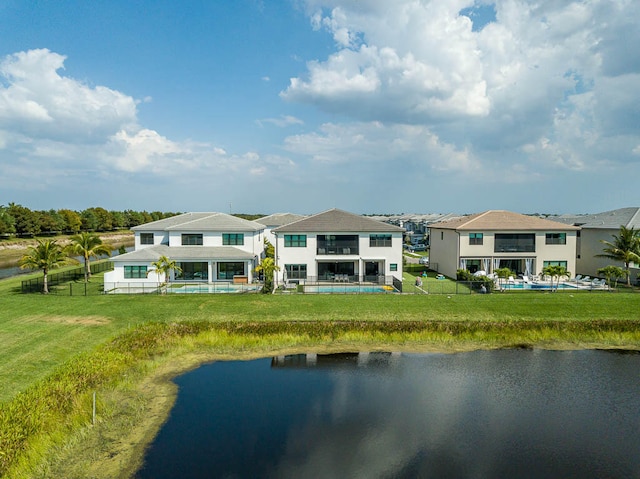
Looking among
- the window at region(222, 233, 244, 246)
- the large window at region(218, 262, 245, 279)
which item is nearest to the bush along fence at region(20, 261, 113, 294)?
the large window at region(218, 262, 245, 279)

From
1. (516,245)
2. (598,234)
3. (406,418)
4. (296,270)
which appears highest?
(598,234)

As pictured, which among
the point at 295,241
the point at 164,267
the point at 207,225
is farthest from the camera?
the point at 207,225

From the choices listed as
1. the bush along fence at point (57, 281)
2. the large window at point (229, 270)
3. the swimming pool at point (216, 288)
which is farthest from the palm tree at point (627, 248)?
the bush along fence at point (57, 281)

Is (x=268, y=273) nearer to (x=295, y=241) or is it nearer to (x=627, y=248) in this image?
(x=295, y=241)

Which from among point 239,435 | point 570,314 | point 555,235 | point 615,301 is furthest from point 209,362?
point 555,235

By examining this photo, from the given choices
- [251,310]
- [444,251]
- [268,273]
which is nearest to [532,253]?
[444,251]

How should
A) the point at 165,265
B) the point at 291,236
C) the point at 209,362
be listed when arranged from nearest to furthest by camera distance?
the point at 209,362 → the point at 165,265 → the point at 291,236

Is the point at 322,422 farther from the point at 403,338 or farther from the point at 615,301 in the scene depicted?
the point at 615,301
